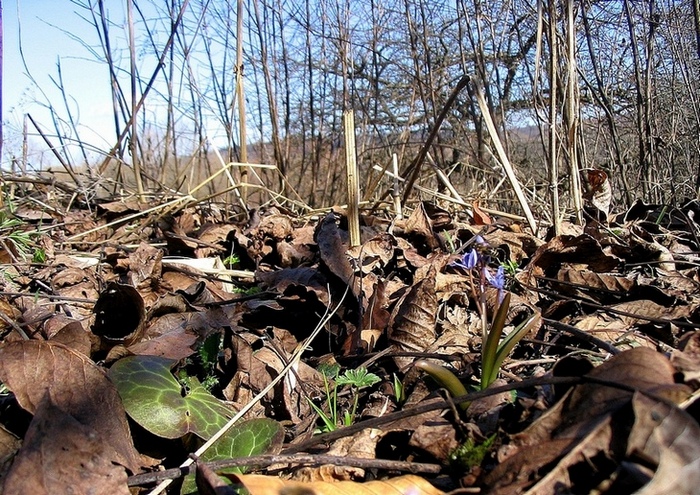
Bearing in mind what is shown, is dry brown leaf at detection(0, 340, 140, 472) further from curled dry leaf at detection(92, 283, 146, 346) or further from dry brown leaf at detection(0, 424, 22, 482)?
curled dry leaf at detection(92, 283, 146, 346)

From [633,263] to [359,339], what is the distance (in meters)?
1.04

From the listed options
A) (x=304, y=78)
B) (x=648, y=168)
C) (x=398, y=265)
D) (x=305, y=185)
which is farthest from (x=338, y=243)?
Result: (x=305, y=185)

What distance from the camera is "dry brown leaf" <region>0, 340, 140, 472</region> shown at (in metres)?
1.03

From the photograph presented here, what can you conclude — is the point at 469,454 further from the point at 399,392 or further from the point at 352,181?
the point at 352,181

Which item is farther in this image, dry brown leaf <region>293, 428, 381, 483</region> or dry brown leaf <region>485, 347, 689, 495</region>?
dry brown leaf <region>293, 428, 381, 483</region>

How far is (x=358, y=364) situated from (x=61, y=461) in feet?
2.42

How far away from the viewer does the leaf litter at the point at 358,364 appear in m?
0.80

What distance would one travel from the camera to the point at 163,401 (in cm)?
115

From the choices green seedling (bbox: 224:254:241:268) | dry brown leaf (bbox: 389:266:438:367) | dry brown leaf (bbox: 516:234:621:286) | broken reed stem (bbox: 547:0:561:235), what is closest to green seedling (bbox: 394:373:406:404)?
dry brown leaf (bbox: 389:266:438:367)

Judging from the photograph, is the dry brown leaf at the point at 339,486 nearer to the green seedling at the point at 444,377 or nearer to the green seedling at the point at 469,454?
the green seedling at the point at 469,454

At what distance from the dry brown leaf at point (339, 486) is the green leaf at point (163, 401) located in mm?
301

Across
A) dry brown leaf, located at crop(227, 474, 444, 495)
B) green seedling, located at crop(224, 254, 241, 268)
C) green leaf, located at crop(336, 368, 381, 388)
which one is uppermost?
green seedling, located at crop(224, 254, 241, 268)

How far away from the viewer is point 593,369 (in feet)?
2.87

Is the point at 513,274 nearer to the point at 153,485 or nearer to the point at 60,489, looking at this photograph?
the point at 153,485
